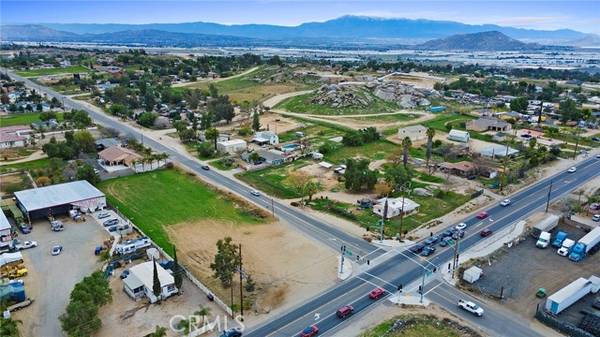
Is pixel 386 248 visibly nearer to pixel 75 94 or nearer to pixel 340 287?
pixel 340 287

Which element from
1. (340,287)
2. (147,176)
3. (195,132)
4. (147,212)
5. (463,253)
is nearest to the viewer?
(340,287)

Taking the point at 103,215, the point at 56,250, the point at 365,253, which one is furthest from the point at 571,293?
the point at 103,215

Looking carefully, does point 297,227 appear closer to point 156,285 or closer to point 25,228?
point 156,285

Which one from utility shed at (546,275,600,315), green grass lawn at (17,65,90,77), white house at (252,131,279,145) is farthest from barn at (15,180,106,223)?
green grass lawn at (17,65,90,77)

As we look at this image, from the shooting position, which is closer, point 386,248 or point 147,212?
point 386,248

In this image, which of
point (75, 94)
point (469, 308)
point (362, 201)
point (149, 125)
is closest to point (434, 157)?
point (362, 201)

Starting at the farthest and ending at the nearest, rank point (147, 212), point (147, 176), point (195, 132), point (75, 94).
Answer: point (75, 94) < point (195, 132) < point (147, 176) < point (147, 212)

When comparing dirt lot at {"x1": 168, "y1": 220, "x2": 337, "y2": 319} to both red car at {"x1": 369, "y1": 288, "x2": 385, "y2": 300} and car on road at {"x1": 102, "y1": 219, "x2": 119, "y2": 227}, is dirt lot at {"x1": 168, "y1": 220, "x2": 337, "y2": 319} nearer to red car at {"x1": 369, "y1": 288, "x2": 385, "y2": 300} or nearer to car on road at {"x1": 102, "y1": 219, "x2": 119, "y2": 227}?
red car at {"x1": 369, "y1": 288, "x2": 385, "y2": 300}
